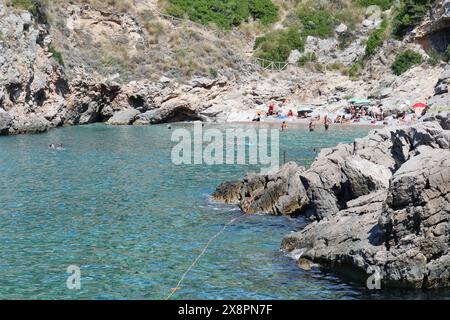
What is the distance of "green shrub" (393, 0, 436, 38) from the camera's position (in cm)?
6209

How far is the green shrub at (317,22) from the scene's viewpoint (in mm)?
72250

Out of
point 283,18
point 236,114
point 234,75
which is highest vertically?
point 283,18

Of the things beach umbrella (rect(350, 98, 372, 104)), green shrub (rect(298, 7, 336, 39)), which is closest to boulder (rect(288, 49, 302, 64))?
green shrub (rect(298, 7, 336, 39))

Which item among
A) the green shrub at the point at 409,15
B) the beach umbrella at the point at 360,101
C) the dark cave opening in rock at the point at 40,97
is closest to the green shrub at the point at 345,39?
the green shrub at the point at 409,15

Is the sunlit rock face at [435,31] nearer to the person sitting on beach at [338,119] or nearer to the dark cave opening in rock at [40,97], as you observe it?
the person sitting on beach at [338,119]

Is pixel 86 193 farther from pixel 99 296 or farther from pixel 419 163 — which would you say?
pixel 419 163

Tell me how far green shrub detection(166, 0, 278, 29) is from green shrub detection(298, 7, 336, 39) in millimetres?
3390

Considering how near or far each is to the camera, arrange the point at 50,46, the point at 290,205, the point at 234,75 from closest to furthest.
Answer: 1. the point at 290,205
2. the point at 50,46
3. the point at 234,75

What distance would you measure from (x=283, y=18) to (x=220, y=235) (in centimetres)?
6043

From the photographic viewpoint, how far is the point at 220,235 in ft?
61.2

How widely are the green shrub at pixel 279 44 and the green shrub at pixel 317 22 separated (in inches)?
61.0

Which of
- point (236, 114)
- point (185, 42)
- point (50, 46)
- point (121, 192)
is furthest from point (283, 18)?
point (121, 192)
